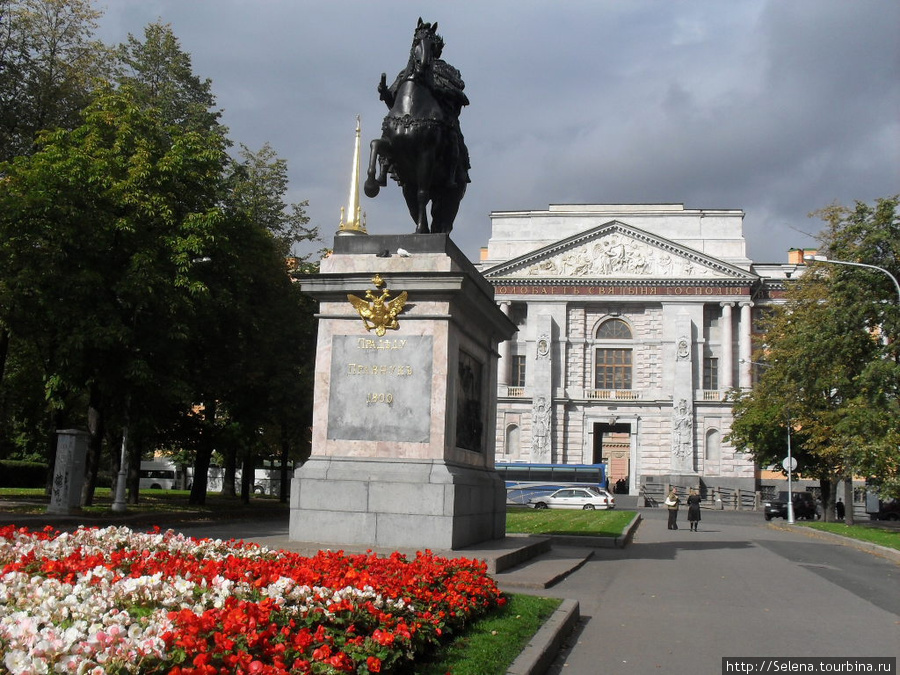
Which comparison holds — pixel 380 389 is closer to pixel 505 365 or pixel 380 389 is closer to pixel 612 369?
pixel 505 365

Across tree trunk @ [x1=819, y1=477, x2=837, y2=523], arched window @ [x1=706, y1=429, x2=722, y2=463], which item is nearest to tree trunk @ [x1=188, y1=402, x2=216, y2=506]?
tree trunk @ [x1=819, y1=477, x2=837, y2=523]

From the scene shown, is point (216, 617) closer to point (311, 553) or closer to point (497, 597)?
point (497, 597)

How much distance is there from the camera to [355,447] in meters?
11.4

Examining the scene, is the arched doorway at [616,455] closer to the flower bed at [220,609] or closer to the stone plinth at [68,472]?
the stone plinth at [68,472]

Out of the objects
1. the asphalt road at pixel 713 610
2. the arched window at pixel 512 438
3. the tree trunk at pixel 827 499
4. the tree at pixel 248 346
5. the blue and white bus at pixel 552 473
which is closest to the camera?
the asphalt road at pixel 713 610

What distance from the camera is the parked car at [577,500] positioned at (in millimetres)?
48344

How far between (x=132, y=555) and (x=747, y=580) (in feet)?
31.2

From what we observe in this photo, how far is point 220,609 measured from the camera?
5398mm

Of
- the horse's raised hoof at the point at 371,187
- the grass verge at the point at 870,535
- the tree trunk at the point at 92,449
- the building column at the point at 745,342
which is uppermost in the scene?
the building column at the point at 745,342

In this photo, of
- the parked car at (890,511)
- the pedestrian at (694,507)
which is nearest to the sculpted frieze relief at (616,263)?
the parked car at (890,511)

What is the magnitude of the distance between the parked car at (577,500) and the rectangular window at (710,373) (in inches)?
927

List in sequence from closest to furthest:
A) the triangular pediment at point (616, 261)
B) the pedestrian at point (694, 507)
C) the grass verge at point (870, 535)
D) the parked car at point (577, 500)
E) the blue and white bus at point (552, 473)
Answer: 1. the grass verge at point (870, 535)
2. the pedestrian at point (694, 507)
3. the parked car at point (577, 500)
4. the blue and white bus at point (552, 473)
5. the triangular pediment at point (616, 261)

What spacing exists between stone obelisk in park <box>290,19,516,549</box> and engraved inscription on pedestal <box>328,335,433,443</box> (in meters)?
0.01

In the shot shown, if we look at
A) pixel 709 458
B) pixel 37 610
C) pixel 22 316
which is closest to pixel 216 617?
pixel 37 610
